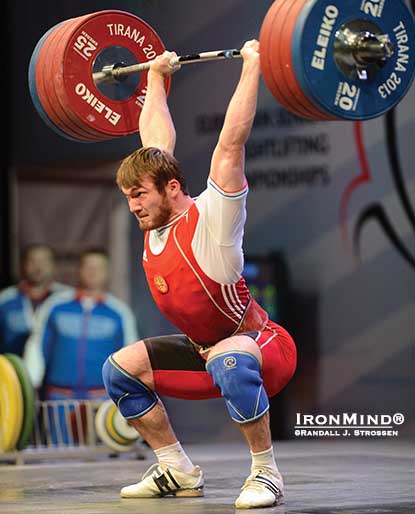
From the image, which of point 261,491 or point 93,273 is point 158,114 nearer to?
point 261,491

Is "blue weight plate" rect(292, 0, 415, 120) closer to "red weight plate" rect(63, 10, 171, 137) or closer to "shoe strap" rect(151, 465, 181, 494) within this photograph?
"red weight plate" rect(63, 10, 171, 137)

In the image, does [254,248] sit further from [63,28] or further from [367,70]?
[367,70]

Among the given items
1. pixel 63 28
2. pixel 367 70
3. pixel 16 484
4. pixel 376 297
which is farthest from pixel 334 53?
pixel 376 297

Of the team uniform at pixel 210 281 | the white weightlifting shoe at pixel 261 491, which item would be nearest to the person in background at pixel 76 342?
the team uniform at pixel 210 281

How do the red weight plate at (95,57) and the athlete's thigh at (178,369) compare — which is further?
the red weight plate at (95,57)

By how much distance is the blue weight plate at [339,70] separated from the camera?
12.1 feet

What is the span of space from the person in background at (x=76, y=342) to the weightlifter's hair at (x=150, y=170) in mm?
3751

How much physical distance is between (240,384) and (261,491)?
36 cm

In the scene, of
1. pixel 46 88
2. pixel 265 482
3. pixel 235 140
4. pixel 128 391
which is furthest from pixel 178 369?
pixel 46 88

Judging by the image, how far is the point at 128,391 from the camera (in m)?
4.04

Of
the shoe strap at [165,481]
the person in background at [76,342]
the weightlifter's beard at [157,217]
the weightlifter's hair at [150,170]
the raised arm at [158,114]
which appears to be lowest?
the person in background at [76,342]

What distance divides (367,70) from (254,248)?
4.28 metres

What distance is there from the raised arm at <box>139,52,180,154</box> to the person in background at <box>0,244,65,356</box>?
12.1 ft

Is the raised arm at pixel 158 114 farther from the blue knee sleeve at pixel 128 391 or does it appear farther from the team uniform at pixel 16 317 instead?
the team uniform at pixel 16 317
